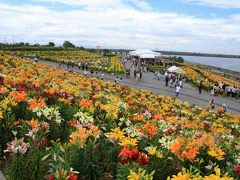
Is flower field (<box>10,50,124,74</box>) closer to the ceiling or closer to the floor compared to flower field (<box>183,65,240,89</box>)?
closer to the ceiling

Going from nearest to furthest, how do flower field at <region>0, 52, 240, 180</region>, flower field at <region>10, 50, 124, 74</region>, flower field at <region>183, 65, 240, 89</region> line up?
flower field at <region>0, 52, 240, 180</region>, flower field at <region>183, 65, 240, 89</region>, flower field at <region>10, 50, 124, 74</region>

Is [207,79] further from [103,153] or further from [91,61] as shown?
[103,153]

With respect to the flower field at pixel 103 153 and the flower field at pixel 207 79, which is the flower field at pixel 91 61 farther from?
the flower field at pixel 103 153

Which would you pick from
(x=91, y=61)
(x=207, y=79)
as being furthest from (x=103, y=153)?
(x=91, y=61)

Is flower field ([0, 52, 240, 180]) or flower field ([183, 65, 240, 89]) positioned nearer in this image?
flower field ([0, 52, 240, 180])

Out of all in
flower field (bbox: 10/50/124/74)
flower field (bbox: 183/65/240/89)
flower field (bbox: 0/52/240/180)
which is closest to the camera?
flower field (bbox: 0/52/240/180)

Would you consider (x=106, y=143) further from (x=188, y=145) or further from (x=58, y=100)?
(x=58, y=100)

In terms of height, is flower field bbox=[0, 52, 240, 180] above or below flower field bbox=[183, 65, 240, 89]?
above

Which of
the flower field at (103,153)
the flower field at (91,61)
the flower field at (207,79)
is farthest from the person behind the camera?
the flower field at (91,61)

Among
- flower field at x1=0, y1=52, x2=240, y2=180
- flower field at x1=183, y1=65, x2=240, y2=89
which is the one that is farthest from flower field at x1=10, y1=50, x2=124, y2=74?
flower field at x1=0, y1=52, x2=240, y2=180

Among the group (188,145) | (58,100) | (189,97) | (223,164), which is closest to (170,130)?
(223,164)

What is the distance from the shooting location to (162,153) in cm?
548

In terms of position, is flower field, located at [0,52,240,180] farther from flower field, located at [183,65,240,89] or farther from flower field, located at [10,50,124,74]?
flower field, located at [10,50,124,74]

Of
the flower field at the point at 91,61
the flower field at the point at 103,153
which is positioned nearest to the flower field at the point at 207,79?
the flower field at the point at 91,61
